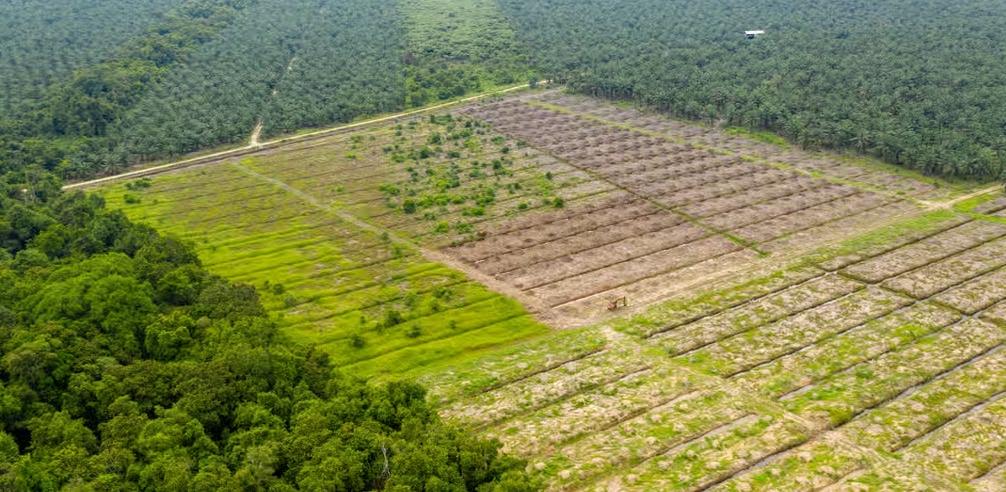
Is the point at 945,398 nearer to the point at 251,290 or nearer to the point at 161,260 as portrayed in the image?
the point at 251,290

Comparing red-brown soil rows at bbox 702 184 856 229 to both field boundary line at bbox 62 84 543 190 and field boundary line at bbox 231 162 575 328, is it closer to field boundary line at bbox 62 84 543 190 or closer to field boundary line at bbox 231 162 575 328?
field boundary line at bbox 231 162 575 328

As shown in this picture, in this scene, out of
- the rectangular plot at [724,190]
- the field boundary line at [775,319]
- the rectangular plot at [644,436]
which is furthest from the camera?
the rectangular plot at [724,190]

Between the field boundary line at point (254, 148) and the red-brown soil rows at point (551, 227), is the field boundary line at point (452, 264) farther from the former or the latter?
the field boundary line at point (254, 148)

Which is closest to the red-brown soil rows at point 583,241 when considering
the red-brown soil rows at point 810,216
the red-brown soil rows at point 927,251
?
the red-brown soil rows at point 810,216

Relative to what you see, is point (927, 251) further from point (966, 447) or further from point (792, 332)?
point (966, 447)

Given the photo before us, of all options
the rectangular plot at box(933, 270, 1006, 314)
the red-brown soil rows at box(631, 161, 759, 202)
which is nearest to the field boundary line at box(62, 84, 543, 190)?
the red-brown soil rows at box(631, 161, 759, 202)

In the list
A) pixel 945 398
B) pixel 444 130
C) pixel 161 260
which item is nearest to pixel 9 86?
pixel 444 130

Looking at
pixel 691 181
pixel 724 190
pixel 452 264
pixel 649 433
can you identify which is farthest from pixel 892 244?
pixel 452 264
